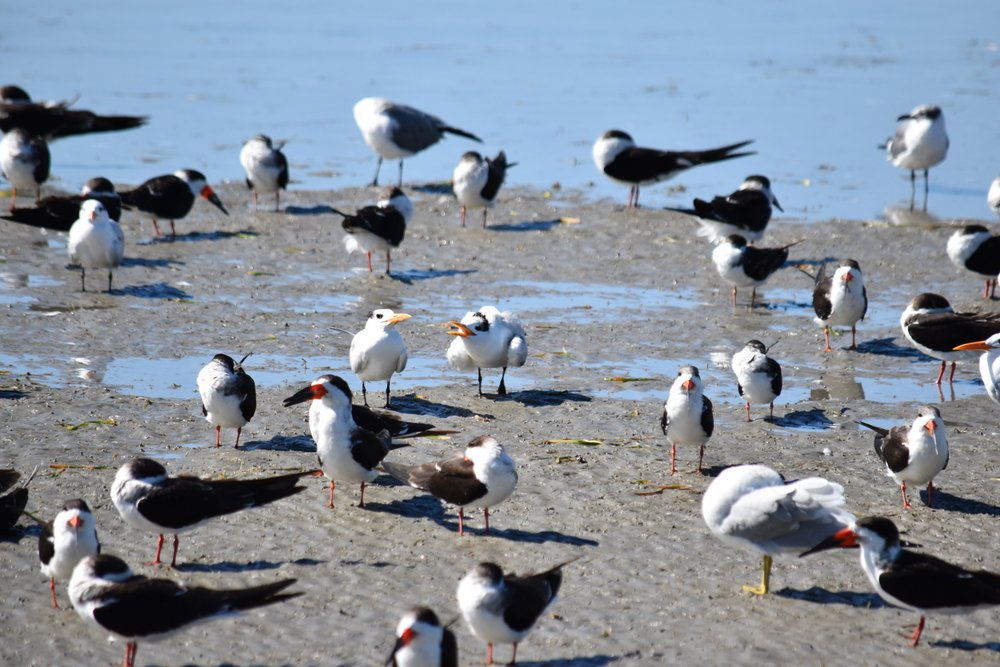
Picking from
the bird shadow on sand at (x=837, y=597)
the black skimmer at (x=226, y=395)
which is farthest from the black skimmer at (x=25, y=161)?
the bird shadow on sand at (x=837, y=597)

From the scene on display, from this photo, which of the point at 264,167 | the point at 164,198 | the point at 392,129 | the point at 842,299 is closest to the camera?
the point at 842,299

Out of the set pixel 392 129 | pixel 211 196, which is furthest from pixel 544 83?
pixel 211 196

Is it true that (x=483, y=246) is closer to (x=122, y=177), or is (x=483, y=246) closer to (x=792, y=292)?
(x=792, y=292)

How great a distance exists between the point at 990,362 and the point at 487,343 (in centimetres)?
378

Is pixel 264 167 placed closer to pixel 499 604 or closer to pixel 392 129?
pixel 392 129

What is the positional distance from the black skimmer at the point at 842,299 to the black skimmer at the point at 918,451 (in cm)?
338

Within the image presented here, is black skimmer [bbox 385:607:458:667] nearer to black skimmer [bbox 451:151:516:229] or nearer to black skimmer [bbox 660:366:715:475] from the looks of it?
black skimmer [bbox 660:366:715:475]

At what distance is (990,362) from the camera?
980cm

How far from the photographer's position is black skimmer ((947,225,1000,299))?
43.0 ft

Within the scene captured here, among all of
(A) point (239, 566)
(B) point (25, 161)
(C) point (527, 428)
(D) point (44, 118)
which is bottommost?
(A) point (239, 566)

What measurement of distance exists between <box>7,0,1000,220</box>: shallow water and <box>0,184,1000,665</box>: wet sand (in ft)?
8.86

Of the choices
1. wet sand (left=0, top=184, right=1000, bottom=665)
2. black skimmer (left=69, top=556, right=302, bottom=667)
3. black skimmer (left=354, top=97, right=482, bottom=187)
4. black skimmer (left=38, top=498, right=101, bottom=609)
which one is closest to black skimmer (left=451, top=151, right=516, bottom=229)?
wet sand (left=0, top=184, right=1000, bottom=665)

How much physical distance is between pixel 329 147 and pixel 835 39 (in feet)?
48.2

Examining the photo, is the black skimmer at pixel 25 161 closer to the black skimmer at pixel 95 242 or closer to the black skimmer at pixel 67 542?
the black skimmer at pixel 95 242
